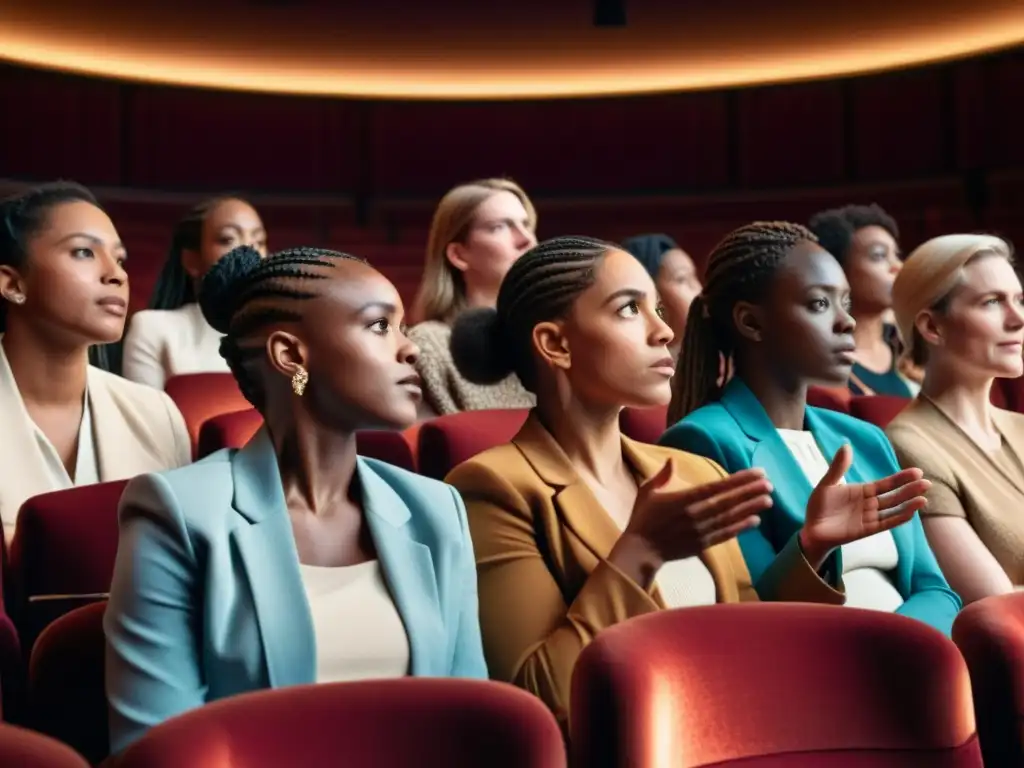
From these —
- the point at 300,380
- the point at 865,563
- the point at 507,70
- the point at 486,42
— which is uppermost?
the point at 486,42

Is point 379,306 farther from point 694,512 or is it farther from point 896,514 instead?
point 896,514

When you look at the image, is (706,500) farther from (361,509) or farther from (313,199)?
(313,199)

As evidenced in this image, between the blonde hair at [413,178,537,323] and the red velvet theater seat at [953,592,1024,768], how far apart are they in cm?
150

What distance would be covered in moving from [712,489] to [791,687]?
26 cm

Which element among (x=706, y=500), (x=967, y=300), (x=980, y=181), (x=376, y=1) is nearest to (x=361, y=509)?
(x=706, y=500)

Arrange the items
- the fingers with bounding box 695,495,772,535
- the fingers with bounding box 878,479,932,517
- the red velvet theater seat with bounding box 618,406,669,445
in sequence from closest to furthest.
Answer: the fingers with bounding box 695,495,772,535 → the fingers with bounding box 878,479,932,517 → the red velvet theater seat with bounding box 618,406,669,445

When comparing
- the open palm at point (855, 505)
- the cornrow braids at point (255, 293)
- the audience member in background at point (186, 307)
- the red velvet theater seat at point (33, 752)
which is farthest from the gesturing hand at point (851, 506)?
the audience member in background at point (186, 307)

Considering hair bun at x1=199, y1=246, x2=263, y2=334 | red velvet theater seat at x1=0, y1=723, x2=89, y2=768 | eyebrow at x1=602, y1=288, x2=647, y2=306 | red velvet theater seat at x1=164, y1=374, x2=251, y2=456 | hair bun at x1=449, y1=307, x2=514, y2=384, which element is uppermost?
hair bun at x1=199, y1=246, x2=263, y2=334

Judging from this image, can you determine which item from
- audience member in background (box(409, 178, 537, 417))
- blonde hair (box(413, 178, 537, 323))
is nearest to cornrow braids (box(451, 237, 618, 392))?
audience member in background (box(409, 178, 537, 417))

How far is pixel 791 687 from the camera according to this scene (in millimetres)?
1193

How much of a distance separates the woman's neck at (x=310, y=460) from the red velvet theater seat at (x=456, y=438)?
0.59 m

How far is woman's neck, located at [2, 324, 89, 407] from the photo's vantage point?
84.1 inches

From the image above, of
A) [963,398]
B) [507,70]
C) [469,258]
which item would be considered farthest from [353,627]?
[507,70]

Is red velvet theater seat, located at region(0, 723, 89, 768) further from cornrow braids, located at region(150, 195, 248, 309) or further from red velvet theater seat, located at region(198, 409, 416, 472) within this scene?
cornrow braids, located at region(150, 195, 248, 309)
